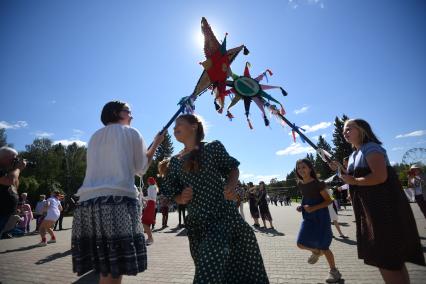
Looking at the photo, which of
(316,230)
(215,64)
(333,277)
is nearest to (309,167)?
(316,230)

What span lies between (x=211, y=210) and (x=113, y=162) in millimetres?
1100

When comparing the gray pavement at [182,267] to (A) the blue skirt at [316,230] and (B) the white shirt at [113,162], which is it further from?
(B) the white shirt at [113,162]

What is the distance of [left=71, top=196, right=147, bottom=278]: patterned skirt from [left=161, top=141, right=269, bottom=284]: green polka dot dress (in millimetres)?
506

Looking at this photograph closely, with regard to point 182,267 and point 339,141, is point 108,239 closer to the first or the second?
point 182,267

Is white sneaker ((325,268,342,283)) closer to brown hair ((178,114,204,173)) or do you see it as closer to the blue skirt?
the blue skirt

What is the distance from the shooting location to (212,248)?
2098mm

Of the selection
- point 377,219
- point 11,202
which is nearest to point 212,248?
point 377,219

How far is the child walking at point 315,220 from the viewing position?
4375mm

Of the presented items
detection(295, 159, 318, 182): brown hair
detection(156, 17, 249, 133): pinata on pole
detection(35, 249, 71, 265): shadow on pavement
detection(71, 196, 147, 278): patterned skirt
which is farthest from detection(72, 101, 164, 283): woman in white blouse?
detection(35, 249, 71, 265): shadow on pavement

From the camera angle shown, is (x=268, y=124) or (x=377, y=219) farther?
(x=268, y=124)

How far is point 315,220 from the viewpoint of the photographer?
4594 millimetres

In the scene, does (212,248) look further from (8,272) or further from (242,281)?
(8,272)

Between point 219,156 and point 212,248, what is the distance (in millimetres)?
821

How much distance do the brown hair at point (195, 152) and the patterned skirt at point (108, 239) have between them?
0.73 metres
